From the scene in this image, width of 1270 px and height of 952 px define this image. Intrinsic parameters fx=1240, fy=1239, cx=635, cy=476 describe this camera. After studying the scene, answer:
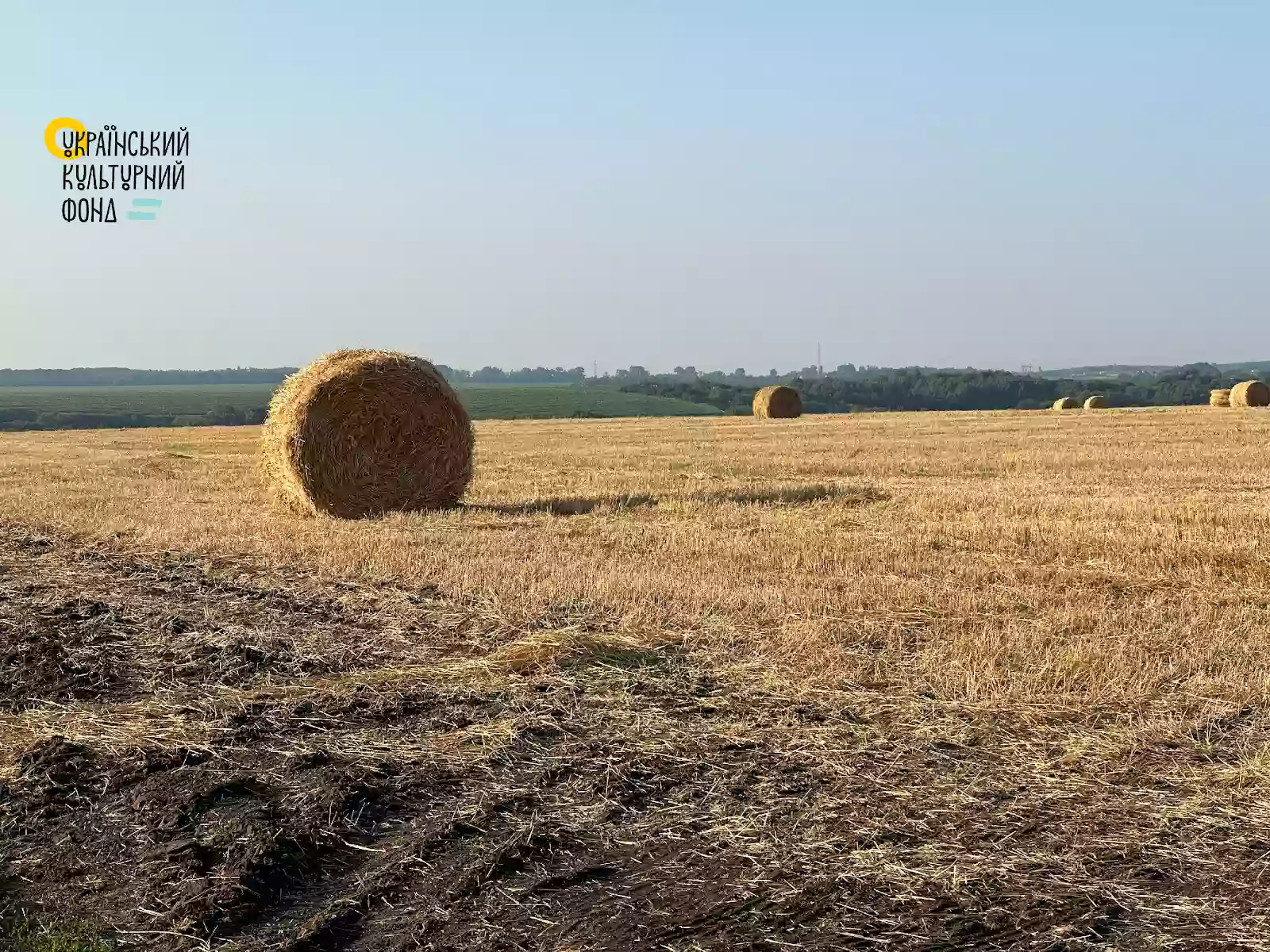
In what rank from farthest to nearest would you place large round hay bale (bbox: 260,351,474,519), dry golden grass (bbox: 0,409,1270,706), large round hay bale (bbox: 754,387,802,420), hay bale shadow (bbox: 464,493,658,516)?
large round hay bale (bbox: 754,387,802,420), large round hay bale (bbox: 260,351,474,519), hay bale shadow (bbox: 464,493,658,516), dry golden grass (bbox: 0,409,1270,706)

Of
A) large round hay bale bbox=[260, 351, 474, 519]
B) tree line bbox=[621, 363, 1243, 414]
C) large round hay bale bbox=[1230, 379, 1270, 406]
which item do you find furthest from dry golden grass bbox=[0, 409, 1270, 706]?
tree line bbox=[621, 363, 1243, 414]

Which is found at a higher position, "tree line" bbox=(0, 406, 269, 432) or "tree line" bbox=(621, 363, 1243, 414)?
"tree line" bbox=(621, 363, 1243, 414)

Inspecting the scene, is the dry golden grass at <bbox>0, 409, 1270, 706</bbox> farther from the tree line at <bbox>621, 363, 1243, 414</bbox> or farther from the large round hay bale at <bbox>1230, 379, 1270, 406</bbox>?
the tree line at <bbox>621, 363, 1243, 414</bbox>

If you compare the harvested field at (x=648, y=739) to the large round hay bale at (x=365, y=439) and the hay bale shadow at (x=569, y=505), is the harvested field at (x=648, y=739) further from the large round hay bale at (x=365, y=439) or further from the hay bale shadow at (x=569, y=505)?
the large round hay bale at (x=365, y=439)

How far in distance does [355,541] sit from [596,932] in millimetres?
7813

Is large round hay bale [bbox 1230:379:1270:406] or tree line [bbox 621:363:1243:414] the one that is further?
tree line [bbox 621:363:1243:414]

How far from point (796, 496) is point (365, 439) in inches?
194

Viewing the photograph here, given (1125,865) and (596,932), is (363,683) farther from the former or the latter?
(1125,865)

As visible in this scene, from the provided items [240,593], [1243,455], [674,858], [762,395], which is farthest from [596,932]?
[762,395]

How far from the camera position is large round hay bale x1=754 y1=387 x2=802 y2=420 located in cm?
4369

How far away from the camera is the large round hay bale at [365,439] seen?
541 inches

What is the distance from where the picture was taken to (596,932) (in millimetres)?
3445

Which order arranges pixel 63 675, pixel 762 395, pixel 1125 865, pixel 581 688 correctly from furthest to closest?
pixel 762 395, pixel 63 675, pixel 581 688, pixel 1125 865

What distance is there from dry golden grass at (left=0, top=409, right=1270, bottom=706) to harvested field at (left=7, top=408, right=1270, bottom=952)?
52 mm
